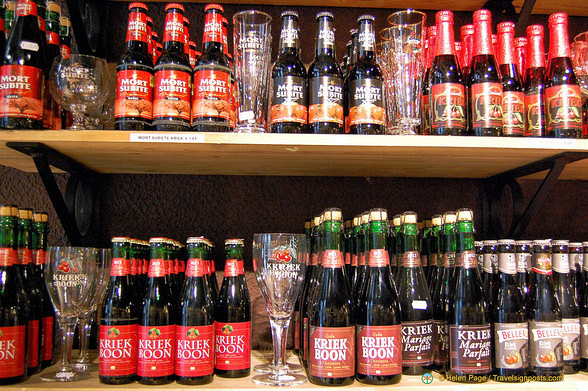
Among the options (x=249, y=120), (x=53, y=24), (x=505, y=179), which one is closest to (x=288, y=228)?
(x=249, y=120)

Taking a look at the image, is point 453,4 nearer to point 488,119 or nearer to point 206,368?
point 488,119

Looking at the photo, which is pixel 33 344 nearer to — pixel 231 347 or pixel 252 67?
pixel 231 347

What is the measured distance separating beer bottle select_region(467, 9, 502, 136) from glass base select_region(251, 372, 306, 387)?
2.40 ft

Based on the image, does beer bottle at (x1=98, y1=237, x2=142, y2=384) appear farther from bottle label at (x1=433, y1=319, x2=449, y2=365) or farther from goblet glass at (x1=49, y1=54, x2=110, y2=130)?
bottle label at (x1=433, y1=319, x2=449, y2=365)

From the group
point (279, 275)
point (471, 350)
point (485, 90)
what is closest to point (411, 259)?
point (471, 350)

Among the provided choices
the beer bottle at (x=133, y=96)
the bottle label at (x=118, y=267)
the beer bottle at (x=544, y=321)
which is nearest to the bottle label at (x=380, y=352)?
the beer bottle at (x=544, y=321)

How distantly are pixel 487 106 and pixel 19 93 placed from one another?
44.3 inches

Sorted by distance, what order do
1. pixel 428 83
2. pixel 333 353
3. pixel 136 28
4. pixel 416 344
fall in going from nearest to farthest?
pixel 333 353 → pixel 416 344 → pixel 136 28 → pixel 428 83

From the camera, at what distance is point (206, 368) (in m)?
1.06

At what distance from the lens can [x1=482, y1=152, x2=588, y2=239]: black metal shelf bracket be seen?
4.09ft

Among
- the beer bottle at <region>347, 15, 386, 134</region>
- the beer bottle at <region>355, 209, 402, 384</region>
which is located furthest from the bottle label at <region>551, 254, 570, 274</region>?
the beer bottle at <region>347, 15, 386, 134</region>

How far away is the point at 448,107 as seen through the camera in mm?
1203

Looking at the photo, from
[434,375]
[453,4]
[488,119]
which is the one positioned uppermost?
[453,4]

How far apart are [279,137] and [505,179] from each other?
0.82 meters
